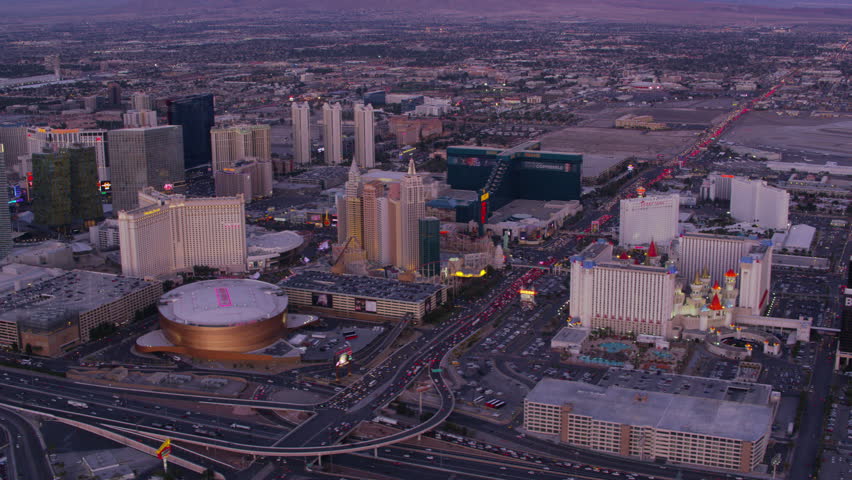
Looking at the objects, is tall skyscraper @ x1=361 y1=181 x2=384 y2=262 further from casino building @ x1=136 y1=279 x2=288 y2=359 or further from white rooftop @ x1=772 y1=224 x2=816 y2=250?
white rooftop @ x1=772 y1=224 x2=816 y2=250

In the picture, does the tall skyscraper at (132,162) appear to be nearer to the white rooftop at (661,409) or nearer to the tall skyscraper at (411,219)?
the tall skyscraper at (411,219)

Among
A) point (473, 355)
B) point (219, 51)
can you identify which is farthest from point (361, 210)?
point (219, 51)

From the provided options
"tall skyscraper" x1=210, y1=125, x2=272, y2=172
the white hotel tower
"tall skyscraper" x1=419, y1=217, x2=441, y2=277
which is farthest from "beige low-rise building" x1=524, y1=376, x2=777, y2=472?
"tall skyscraper" x1=210, y1=125, x2=272, y2=172

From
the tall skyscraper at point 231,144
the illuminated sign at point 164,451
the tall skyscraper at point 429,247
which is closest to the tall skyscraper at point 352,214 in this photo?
the tall skyscraper at point 429,247

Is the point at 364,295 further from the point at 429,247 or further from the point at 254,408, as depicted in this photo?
the point at 254,408

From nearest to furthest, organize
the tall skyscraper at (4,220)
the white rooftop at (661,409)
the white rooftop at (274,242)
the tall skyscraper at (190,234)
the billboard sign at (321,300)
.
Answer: the white rooftop at (661,409) < the billboard sign at (321,300) < the tall skyscraper at (190,234) < the tall skyscraper at (4,220) < the white rooftop at (274,242)

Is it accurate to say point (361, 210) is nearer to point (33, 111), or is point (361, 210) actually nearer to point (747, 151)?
point (747, 151)

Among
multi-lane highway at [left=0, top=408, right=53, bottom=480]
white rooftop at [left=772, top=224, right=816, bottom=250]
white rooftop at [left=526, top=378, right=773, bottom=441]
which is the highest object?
white rooftop at [left=772, top=224, right=816, bottom=250]
